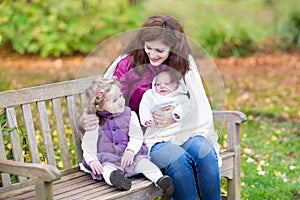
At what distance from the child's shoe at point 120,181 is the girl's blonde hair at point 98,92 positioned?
0.44 metres

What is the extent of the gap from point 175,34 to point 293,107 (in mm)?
4400

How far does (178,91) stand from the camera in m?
3.87

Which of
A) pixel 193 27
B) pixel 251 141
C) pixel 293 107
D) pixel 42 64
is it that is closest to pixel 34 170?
pixel 251 141

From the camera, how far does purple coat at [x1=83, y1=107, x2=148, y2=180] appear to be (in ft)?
12.2

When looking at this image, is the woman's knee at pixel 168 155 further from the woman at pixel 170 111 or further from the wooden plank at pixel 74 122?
the wooden plank at pixel 74 122

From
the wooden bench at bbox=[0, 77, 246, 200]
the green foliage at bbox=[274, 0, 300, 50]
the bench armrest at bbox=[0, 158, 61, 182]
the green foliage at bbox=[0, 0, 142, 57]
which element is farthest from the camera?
the green foliage at bbox=[274, 0, 300, 50]

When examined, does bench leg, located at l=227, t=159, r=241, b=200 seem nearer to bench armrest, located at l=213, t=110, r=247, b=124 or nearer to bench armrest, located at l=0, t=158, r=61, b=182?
bench armrest, located at l=213, t=110, r=247, b=124

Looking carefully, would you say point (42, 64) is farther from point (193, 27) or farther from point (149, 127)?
point (149, 127)

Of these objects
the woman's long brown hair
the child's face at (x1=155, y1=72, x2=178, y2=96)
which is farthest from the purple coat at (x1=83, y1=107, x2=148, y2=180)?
the woman's long brown hair

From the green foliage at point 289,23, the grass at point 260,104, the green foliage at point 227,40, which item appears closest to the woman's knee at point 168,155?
the grass at point 260,104

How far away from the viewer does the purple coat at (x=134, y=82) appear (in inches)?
153

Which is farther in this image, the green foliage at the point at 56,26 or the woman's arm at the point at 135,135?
the green foliage at the point at 56,26

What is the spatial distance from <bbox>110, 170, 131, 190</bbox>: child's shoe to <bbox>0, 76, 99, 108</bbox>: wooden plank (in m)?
0.73

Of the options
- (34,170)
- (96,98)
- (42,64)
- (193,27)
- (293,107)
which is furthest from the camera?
(193,27)
